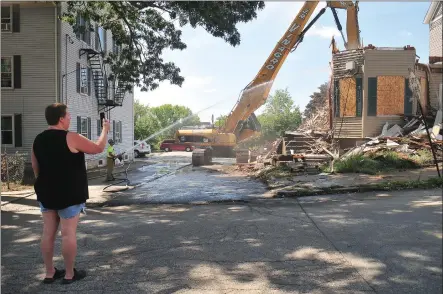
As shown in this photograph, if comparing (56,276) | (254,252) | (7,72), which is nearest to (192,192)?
(254,252)

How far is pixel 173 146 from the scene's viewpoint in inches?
1414

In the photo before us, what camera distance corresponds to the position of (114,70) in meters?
16.0

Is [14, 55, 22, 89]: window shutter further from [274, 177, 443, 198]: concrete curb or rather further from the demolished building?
the demolished building

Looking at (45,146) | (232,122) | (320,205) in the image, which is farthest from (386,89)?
(45,146)

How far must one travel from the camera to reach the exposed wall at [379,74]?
16.4 m

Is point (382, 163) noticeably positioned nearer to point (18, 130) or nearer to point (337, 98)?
point (337, 98)

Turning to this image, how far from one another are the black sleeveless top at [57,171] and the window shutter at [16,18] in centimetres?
1642

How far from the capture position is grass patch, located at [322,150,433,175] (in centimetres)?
1132

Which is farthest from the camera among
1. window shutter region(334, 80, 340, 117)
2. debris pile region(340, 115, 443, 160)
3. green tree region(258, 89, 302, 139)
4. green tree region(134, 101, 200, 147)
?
green tree region(134, 101, 200, 147)

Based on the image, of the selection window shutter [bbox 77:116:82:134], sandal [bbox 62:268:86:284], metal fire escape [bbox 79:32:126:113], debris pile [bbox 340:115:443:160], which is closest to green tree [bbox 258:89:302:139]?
debris pile [bbox 340:115:443:160]

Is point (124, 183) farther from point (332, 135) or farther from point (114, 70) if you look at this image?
point (332, 135)

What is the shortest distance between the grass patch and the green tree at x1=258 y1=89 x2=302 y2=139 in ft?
35.1

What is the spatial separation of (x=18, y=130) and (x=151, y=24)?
27.0 ft

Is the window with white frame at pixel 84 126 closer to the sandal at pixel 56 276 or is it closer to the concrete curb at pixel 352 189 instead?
the concrete curb at pixel 352 189
